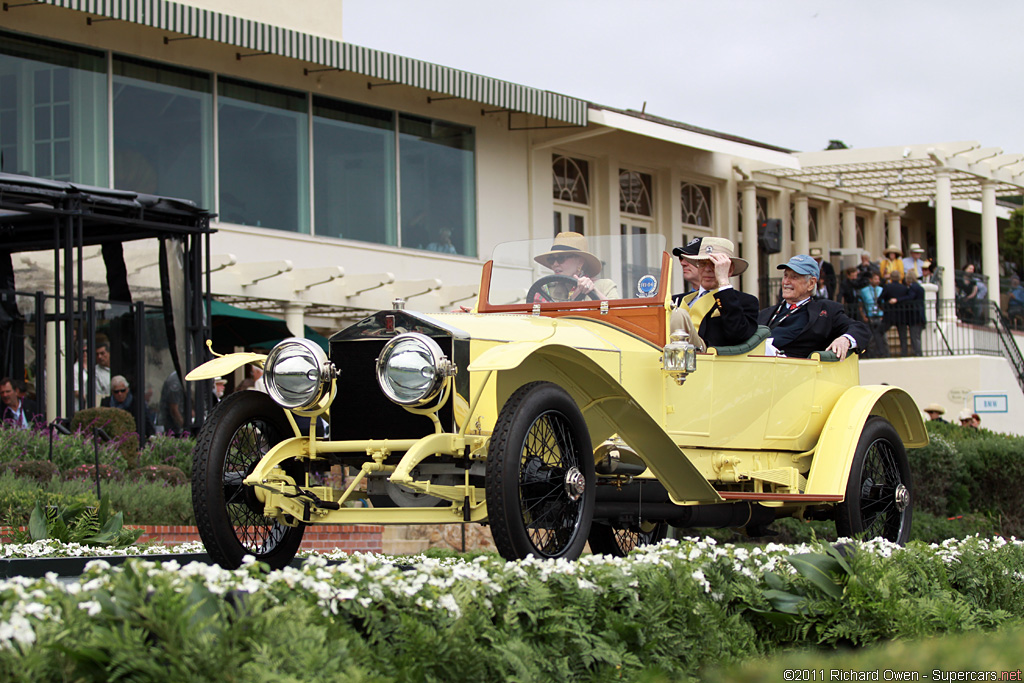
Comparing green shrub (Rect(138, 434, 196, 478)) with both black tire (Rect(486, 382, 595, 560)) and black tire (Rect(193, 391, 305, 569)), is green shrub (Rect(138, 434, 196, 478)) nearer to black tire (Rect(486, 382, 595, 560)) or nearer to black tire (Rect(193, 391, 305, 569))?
black tire (Rect(193, 391, 305, 569))

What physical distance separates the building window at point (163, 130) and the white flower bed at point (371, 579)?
13916 mm

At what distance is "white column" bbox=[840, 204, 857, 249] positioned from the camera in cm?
3147

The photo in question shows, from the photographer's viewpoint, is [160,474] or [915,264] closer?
[160,474]

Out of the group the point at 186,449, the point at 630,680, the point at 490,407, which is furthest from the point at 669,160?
the point at 630,680

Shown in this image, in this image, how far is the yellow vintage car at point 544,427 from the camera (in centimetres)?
542

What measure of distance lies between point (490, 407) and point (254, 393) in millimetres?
1158

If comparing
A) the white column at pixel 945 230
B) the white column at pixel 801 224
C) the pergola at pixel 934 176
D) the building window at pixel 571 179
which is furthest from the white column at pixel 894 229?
the building window at pixel 571 179

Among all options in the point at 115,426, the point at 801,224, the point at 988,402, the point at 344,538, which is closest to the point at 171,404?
the point at 115,426

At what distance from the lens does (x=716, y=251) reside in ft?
25.3

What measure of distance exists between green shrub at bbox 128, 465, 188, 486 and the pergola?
1842 centimetres

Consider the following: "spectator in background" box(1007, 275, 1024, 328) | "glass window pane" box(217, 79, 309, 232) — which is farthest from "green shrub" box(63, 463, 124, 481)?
"spectator in background" box(1007, 275, 1024, 328)

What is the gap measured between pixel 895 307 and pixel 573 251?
17.7 m

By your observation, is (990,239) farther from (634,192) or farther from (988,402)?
(988,402)

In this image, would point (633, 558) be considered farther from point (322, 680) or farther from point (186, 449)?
point (186, 449)
